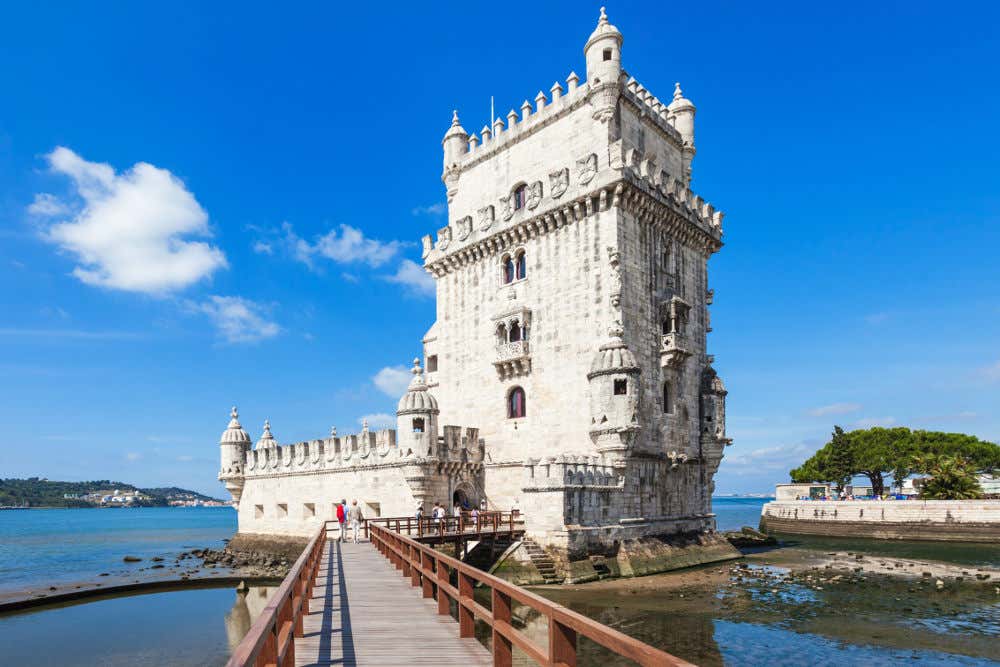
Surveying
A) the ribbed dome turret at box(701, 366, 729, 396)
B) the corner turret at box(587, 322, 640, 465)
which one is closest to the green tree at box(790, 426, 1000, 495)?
the ribbed dome turret at box(701, 366, 729, 396)

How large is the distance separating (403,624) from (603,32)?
90.7 feet

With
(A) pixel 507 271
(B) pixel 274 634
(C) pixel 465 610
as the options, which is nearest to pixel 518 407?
(A) pixel 507 271

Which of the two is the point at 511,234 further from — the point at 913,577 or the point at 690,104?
the point at 913,577

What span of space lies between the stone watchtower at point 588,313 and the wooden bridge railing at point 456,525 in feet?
5.23

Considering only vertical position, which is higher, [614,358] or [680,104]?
[680,104]

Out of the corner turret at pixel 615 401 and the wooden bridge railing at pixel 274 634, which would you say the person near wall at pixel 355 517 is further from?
the wooden bridge railing at pixel 274 634

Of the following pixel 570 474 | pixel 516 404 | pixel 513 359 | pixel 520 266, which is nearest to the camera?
pixel 570 474

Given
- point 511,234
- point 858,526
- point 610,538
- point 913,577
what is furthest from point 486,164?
point 858,526

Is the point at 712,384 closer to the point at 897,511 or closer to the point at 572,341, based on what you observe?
the point at 572,341

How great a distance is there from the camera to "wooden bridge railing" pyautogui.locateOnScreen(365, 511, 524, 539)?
82.2ft

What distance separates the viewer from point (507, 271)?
1312 inches

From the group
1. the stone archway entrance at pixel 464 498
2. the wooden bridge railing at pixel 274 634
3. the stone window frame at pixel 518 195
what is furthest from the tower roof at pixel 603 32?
the wooden bridge railing at pixel 274 634

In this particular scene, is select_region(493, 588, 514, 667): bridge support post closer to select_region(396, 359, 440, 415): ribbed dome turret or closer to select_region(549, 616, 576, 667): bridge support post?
select_region(549, 616, 576, 667): bridge support post

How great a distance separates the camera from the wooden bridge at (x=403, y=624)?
543 centimetres
